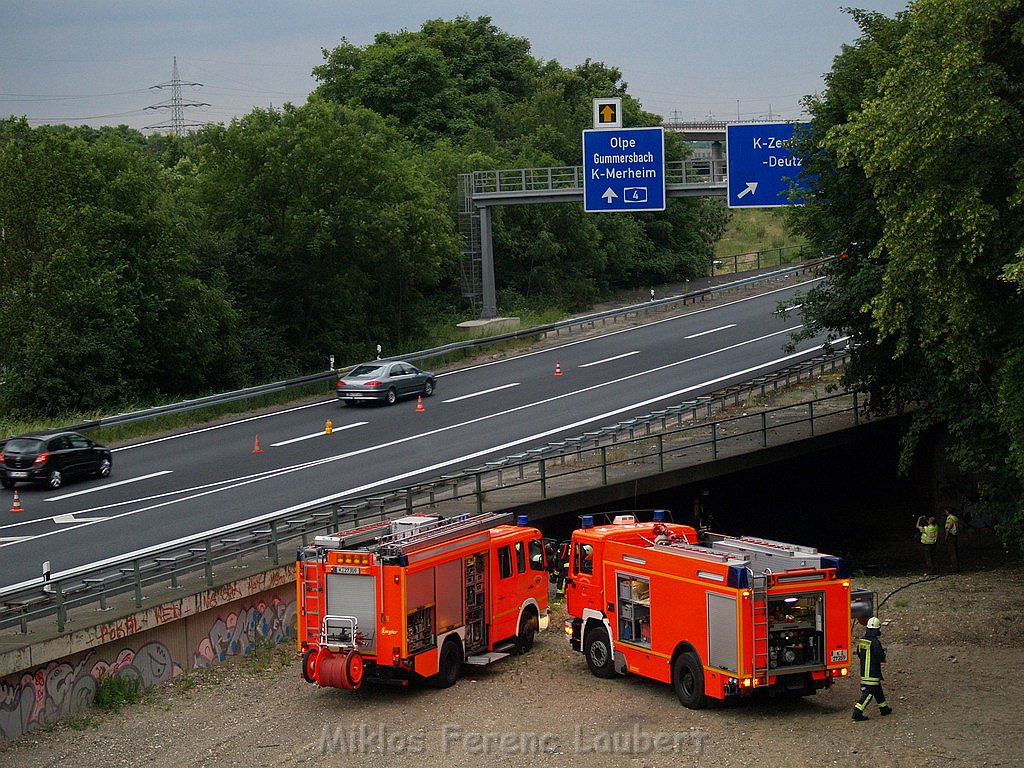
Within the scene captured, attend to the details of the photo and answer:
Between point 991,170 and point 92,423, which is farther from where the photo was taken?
point 92,423

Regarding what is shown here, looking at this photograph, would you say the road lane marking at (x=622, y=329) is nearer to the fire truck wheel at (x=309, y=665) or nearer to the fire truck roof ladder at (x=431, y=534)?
the fire truck roof ladder at (x=431, y=534)

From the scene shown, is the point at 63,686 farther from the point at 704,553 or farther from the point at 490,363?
the point at 490,363

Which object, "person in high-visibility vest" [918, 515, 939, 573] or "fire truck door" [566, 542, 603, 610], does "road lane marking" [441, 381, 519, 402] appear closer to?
"person in high-visibility vest" [918, 515, 939, 573]

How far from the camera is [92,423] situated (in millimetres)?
37188

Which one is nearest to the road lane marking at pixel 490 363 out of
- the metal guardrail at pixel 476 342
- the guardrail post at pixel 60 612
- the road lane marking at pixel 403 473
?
the metal guardrail at pixel 476 342

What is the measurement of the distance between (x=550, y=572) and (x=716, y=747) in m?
6.50

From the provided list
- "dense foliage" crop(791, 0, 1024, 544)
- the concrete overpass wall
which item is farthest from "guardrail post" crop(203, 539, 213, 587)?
"dense foliage" crop(791, 0, 1024, 544)

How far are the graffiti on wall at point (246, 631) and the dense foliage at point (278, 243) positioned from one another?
2193 centimetres

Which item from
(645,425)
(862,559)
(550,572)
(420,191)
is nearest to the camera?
(550,572)

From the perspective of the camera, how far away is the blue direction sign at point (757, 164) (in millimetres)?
43250

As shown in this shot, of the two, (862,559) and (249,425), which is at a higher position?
(249,425)

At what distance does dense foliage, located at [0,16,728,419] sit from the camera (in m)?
42.1

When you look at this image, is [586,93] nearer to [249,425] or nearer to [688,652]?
[249,425]

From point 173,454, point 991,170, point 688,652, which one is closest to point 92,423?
point 173,454
